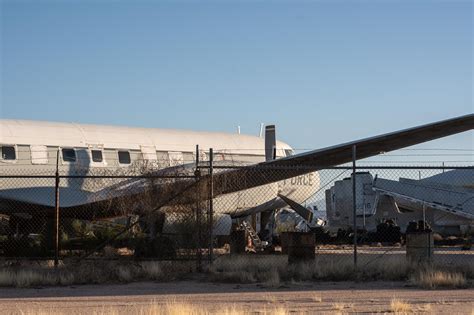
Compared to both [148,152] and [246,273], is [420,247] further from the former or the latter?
[148,152]

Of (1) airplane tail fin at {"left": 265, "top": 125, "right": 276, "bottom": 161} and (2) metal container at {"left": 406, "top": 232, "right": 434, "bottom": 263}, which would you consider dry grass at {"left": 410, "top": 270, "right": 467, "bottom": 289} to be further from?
(1) airplane tail fin at {"left": 265, "top": 125, "right": 276, "bottom": 161}

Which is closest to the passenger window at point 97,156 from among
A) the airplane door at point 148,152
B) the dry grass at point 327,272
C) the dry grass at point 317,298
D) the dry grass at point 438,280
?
the airplane door at point 148,152

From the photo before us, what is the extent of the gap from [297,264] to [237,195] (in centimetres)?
913

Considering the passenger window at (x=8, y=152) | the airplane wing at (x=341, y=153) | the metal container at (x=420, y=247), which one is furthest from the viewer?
the passenger window at (x=8, y=152)

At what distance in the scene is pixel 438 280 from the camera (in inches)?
589

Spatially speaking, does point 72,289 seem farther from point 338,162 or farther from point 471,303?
point 338,162

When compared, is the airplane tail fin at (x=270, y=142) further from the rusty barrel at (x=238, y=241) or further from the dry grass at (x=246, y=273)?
the dry grass at (x=246, y=273)

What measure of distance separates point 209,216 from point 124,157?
35.8 feet

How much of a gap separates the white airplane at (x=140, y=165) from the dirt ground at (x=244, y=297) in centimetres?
364

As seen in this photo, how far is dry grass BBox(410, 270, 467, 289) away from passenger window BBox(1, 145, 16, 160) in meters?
13.7

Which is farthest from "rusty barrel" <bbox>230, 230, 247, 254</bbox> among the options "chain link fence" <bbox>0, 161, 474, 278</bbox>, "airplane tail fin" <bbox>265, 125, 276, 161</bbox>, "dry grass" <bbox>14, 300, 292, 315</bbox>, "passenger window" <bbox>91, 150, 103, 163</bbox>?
"dry grass" <bbox>14, 300, 292, 315</bbox>

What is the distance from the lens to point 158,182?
21703mm

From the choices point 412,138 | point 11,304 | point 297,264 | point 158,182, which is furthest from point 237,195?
point 11,304

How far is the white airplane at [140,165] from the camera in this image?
21594 mm
